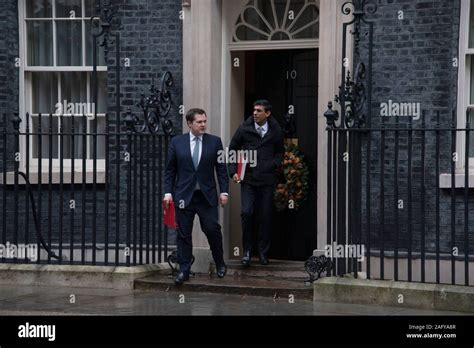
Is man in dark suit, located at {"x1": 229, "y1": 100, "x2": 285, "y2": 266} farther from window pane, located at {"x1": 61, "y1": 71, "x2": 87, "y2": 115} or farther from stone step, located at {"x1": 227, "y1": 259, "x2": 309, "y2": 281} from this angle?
window pane, located at {"x1": 61, "y1": 71, "x2": 87, "y2": 115}

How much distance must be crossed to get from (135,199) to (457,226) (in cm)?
375

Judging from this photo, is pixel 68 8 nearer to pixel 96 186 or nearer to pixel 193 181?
pixel 96 186

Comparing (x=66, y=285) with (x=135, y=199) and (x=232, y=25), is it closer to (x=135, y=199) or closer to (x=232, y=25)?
(x=135, y=199)

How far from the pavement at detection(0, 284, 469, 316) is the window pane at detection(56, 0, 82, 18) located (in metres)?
3.90

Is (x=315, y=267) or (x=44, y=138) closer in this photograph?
(x=315, y=267)

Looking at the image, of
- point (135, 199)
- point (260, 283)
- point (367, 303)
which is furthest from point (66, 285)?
point (367, 303)

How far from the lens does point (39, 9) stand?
14.1 m

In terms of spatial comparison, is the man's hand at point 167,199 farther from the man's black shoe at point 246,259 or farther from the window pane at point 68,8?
the window pane at point 68,8

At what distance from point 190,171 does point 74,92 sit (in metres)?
3.02

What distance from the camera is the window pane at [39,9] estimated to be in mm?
14055

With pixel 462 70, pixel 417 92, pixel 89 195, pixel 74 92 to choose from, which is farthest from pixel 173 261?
pixel 462 70

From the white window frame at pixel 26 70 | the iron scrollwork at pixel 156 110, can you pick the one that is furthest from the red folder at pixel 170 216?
the white window frame at pixel 26 70

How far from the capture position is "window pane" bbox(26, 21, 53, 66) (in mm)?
14070

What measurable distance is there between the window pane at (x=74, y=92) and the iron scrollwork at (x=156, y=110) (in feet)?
3.42
